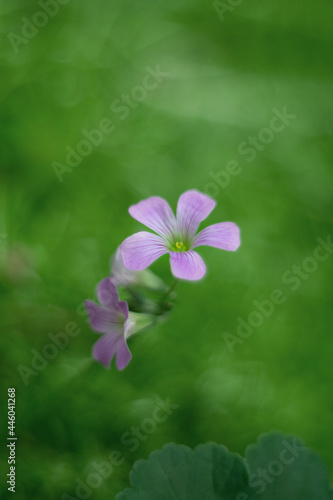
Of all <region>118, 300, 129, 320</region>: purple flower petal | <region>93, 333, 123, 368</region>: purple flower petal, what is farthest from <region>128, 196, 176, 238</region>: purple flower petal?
<region>93, 333, 123, 368</region>: purple flower petal

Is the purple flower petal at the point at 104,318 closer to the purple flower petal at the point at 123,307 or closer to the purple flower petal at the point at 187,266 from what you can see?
the purple flower petal at the point at 123,307

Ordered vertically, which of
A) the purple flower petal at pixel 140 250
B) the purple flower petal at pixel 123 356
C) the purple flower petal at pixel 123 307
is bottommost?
the purple flower petal at pixel 123 356

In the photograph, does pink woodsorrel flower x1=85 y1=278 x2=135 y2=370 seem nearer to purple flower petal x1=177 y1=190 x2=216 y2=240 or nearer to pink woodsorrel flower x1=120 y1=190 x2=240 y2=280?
pink woodsorrel flower x1=120 y1=190 x2=240 y2=280

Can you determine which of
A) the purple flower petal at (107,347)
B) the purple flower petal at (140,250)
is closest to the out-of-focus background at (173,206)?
the purple flower petal at (107,347)

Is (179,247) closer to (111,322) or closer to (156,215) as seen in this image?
(156,215)

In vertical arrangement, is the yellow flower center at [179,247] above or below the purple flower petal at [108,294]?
above

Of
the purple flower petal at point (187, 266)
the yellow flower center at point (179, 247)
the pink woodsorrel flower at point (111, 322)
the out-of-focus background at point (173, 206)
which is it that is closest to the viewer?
the purple flower petal at point (187, 266)

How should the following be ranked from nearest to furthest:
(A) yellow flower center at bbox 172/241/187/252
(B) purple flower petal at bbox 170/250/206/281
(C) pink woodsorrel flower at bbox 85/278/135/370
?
(B) purple flower petal at bbox 170/250/206/281, (C) pink woodsorrel flower at bbox 85/278/135/370, (A) yellow flower center at bbox 172/241/187/252

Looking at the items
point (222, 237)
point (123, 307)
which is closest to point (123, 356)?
point (123, 307)
